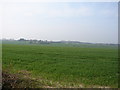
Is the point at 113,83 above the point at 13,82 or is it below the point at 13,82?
below

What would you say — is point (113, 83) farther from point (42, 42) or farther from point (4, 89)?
point (42, 42)

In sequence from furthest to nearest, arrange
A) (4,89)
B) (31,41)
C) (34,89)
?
(31,41)
(34,89)
(4,89)

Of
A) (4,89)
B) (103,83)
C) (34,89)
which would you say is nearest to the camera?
(4,89)

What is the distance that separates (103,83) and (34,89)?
4765 mm

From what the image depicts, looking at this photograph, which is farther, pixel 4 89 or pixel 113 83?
pixel 113 83

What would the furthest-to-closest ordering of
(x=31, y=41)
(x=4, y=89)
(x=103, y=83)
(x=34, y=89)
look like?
(x=31, y=41), (x=103, y=83), (x=34, y=89), (x=4, y=89)

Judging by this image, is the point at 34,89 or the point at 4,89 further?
the point at 34,89

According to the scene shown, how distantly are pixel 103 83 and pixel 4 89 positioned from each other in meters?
5.63

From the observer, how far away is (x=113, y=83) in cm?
1088

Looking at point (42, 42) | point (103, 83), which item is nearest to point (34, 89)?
point (103, 83)

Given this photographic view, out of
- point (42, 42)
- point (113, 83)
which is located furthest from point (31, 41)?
point (113, 83)

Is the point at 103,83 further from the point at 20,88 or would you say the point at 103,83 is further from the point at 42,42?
the point at 42,42

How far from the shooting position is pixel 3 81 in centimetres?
673

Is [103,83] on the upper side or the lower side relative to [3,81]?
lower
